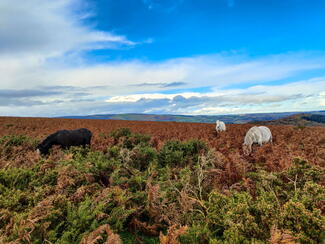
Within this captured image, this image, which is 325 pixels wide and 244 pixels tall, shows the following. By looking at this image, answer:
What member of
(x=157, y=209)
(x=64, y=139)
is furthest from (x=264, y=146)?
(x=64, y=139)

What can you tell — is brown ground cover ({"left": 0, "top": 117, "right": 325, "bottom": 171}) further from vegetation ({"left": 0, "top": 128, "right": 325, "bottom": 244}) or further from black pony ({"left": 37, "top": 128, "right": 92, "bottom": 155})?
vegetation ({"left": 0, "top": 128, "right": 325, "bottom": 244})

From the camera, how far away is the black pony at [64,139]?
8617 millimetres

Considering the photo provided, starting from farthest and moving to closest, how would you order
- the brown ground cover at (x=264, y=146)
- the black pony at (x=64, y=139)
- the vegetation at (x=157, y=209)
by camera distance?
the black pony at (x=64, y=139), the brown ground cover at (x=264, y=146), the vegetation at (x=157, y=209)

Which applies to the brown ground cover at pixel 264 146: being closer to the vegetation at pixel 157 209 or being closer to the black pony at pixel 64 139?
the black pony at pixel 64 139

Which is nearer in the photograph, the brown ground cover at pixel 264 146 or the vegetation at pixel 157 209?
the vegetation at pixel 157 209

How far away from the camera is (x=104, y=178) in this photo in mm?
5703

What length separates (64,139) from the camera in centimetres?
934

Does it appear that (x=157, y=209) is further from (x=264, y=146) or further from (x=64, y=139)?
(x=64, y=139)

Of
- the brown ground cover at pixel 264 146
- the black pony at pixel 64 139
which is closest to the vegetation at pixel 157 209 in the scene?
the brown ground cover at pixel 264 146

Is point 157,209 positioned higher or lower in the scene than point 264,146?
lower

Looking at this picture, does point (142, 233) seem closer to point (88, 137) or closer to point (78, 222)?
point (78, 222)

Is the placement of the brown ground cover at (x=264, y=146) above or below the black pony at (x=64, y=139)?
below

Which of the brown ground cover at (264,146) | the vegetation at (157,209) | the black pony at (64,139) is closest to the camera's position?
the vegetation at (157,209)

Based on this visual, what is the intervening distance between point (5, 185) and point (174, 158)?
4.85 m
